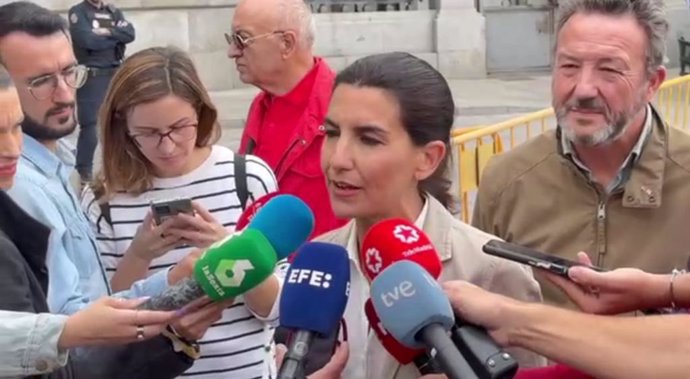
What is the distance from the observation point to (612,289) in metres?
2.11

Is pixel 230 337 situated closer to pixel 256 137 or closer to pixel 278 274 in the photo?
pixel 278 274

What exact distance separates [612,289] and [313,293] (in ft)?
1.99

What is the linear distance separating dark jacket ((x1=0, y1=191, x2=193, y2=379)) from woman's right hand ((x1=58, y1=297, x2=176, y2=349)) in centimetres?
10

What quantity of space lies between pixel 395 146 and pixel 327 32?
15.6 metres

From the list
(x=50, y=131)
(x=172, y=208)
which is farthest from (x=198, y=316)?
(x=50, y=131)

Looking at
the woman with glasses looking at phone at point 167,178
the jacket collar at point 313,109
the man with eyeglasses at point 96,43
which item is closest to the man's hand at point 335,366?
the woman with glasses looking at phone at point 167,178

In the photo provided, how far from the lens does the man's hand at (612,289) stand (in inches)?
81.2

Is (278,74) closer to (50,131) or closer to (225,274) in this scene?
(50,131)

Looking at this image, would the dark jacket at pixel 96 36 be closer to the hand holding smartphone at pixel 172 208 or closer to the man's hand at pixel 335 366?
the hand holding smartphone at pixel 172 208

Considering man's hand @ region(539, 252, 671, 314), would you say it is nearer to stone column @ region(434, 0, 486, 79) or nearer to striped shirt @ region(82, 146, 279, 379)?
striped shirt @ region(82, 146, 279, 379)

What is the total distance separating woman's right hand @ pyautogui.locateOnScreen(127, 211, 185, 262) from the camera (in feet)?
8.88

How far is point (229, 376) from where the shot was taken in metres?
3.00

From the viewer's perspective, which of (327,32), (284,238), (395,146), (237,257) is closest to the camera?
(237,257)

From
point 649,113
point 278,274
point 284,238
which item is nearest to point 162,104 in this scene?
point 278,274
